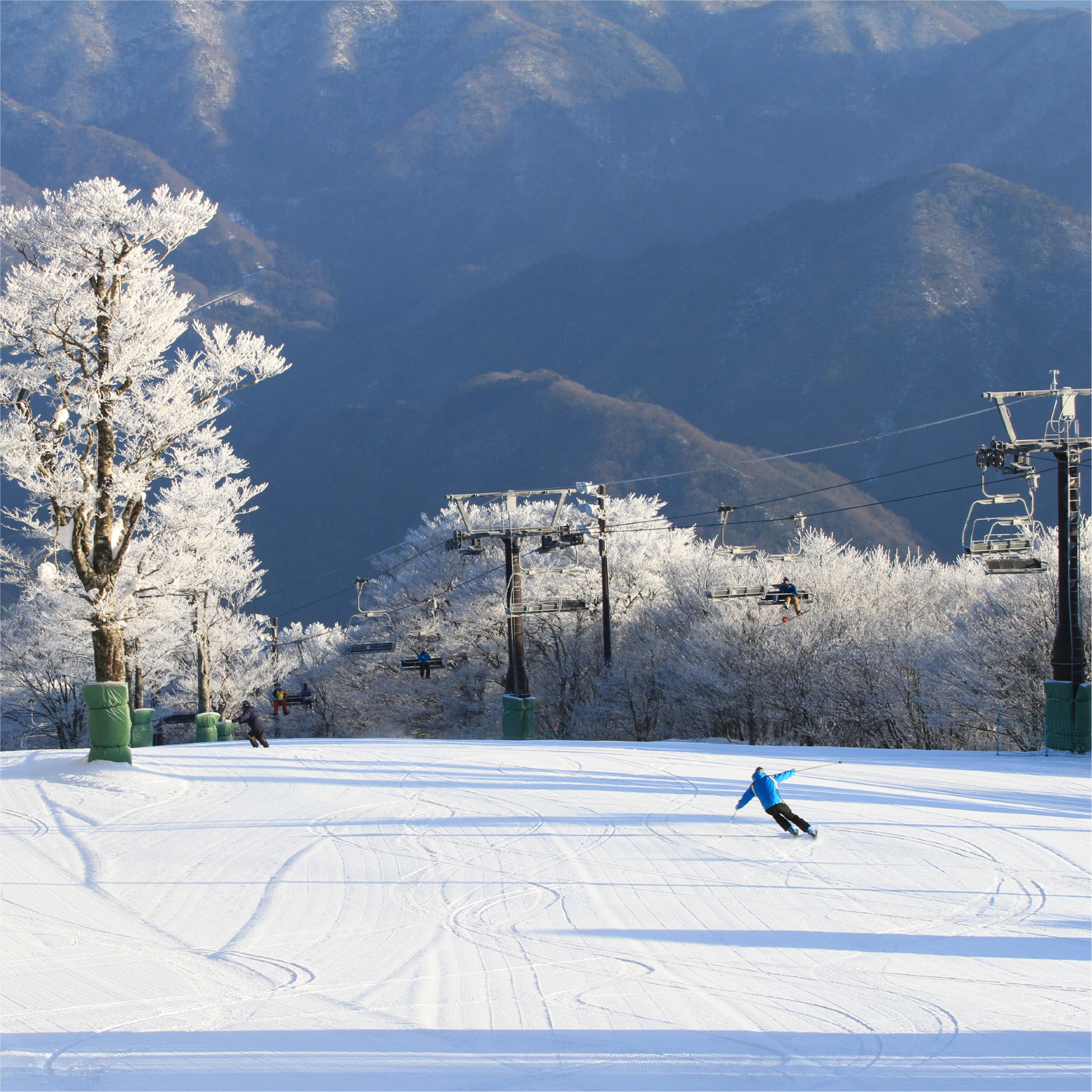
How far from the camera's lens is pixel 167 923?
981 centimetres

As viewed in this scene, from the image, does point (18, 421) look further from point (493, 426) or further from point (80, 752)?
point (493, 426)

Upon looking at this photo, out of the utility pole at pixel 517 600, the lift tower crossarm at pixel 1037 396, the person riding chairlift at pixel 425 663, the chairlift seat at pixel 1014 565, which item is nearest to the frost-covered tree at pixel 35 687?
the person riding chairlift at pixel 425 663

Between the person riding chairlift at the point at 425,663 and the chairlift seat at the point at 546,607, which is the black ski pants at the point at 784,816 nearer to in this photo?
the chairlift seat at the point at 546,607

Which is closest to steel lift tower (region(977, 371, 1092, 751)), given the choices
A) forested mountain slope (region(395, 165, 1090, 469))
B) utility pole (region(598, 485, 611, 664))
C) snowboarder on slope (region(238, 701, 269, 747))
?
snowboarder on slope (region(238, 701, 269, 747))

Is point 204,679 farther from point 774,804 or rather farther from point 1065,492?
point 774,804

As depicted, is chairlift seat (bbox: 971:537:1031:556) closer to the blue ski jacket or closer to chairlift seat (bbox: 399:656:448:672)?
the blue ski jacket

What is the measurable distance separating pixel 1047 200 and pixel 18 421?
212092mm

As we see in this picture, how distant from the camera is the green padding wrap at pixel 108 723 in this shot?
17578 millimetres

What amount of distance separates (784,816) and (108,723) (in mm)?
11396

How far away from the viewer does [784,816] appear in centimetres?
1231

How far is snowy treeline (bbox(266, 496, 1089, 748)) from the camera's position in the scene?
41594 mm

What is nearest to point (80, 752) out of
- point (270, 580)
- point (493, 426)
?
point (270, 580)

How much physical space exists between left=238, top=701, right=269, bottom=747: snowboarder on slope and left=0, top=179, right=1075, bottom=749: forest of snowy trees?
3.43 m

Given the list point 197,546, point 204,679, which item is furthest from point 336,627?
point 197,546
